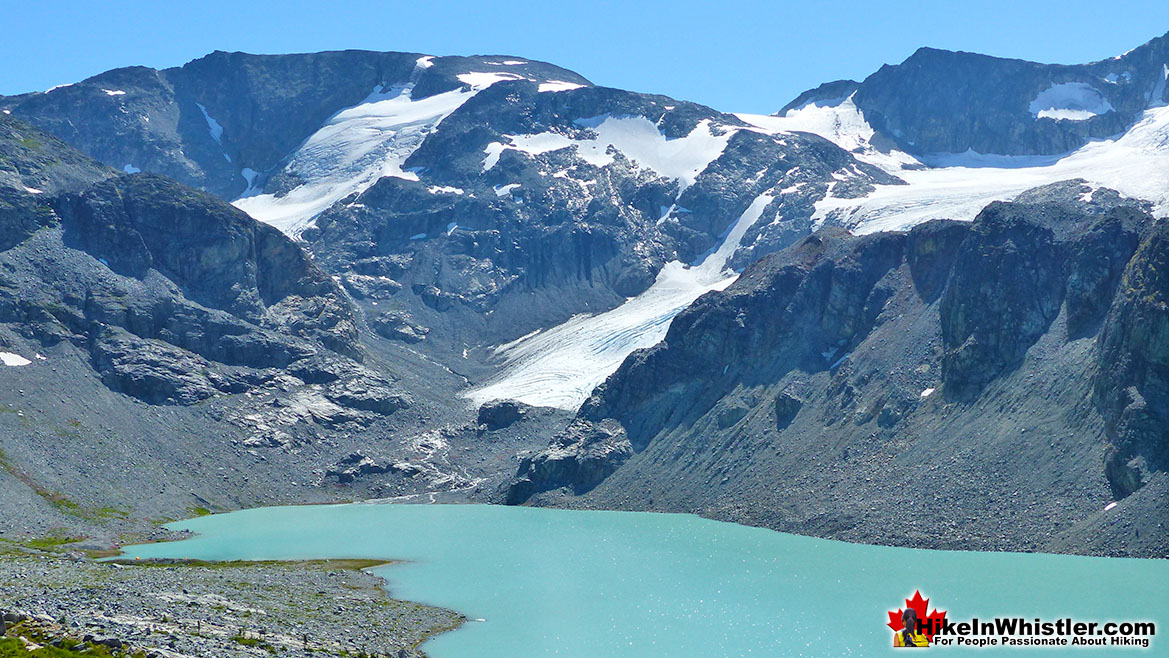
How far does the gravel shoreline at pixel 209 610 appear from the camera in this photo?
4862 centimetres

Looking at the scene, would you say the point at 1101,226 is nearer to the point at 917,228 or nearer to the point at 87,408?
the point at 917,228

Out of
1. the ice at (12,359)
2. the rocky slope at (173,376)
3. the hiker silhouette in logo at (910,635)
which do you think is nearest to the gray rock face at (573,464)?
the rocky slope at (173,376)

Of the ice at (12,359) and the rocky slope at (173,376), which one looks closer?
the rocky slope at (173,376)

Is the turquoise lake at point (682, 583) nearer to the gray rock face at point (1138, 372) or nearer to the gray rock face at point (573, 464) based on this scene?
the gray rock face at point (1138, 372)

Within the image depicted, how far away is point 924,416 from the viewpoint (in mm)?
110000

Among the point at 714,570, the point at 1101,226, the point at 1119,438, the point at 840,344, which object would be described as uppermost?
the point at 1101,226

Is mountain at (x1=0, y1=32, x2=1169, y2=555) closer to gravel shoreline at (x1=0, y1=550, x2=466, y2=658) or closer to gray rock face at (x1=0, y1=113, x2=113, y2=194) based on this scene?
gray rock face at (x1=0, y1=113, x2=113, y2=194)

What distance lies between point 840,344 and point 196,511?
75487 millimetres

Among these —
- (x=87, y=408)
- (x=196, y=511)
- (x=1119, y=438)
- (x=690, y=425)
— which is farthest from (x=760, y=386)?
(x=87, y=408)

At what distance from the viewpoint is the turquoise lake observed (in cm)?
6294

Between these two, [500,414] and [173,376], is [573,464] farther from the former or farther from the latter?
[173,376]

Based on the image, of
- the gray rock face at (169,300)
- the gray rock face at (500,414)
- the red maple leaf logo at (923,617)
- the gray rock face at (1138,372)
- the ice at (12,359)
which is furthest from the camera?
the gray rock face at (500,414)

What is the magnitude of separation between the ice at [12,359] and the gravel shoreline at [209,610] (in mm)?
60575

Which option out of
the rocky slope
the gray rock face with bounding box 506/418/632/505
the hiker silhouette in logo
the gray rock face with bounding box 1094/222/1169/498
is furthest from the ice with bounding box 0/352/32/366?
the gray rock face with bounding box 1094/222/1169/498
